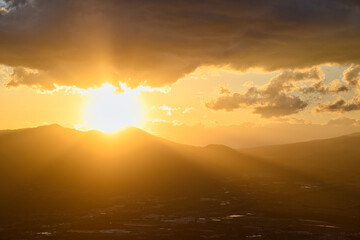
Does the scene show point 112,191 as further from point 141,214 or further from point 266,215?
point 266,215

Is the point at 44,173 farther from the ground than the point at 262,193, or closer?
farther from the ground

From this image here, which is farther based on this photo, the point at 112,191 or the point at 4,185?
the point at 112,191

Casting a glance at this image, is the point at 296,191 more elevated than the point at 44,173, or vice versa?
the point at 44,173

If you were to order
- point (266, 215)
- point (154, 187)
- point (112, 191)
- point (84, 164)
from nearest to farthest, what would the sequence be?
point (266, 215) < point (112, 191) < point (154, 187) < point (84, 164)

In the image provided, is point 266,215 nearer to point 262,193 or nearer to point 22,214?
Answer: point 262,193

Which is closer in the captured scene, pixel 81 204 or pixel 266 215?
pixel 266 215

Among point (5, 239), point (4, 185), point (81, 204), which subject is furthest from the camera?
point (4, 185)

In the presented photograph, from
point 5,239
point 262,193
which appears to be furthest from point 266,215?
point 5,239

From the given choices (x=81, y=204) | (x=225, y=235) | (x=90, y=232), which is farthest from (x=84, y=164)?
(x=225, y=235)

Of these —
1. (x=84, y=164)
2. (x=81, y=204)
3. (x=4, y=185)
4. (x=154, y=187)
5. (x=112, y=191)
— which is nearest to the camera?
(x=81, y=204)
